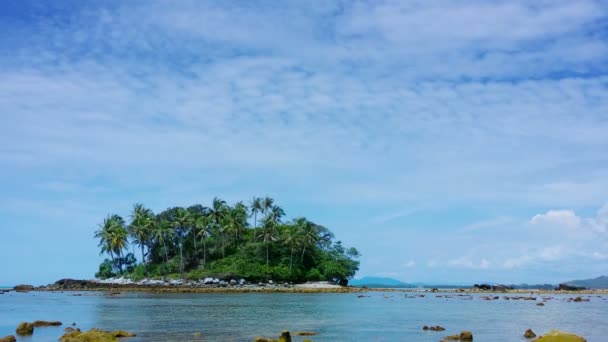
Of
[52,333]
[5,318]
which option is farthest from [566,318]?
[5,318]

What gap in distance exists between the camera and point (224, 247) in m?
120

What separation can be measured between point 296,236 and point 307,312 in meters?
58.6

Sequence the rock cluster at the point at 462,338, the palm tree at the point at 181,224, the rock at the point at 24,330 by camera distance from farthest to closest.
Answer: the palm tree at the point at 181,224 → the rock at the point at 24,330 → the rock cluster at the point at 462,338

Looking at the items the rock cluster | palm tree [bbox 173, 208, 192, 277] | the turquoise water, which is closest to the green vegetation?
palm tree [bbox 173, 208, 192, 277]

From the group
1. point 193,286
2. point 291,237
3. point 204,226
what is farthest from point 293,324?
point 204,226

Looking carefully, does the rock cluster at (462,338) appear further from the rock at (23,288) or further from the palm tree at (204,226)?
the rock at (23,288)

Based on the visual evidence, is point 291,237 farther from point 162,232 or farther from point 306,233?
point 162,232

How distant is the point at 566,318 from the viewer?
4822 centimetres

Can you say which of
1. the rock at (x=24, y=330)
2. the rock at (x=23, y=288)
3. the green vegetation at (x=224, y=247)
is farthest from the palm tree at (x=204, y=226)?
the rock at (x=24, y=330)

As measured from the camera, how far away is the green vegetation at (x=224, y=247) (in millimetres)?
111562

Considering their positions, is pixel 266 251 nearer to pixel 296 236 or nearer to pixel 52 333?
pixel 296 236

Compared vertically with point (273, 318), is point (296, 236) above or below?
above

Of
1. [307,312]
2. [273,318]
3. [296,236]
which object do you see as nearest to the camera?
[273,318]

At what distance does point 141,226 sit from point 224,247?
60.8ft
